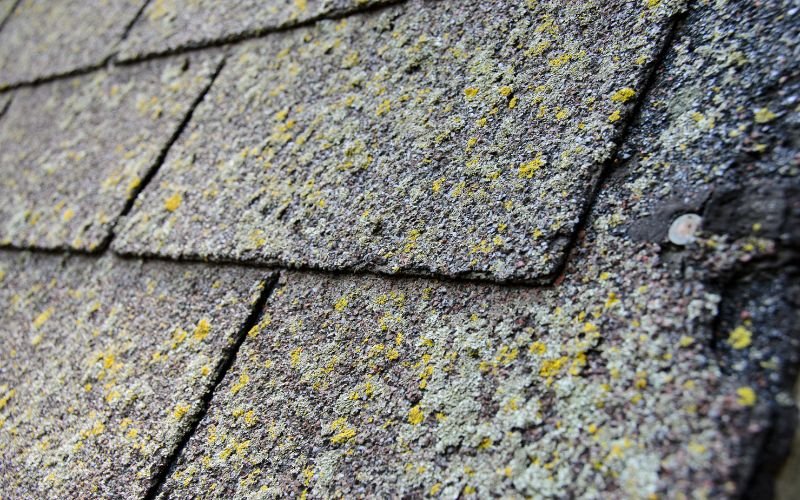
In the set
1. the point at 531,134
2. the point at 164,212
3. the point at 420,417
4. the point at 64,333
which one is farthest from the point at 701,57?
the point at 64,333

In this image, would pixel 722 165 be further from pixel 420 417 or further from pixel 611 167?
pixel 420 417

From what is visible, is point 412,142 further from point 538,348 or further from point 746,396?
point 746,396

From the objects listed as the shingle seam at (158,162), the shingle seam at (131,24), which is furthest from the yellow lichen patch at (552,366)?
the shingle seam at (131,24)

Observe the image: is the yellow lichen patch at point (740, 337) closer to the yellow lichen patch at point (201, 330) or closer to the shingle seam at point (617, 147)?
the shingle seam at point (617, 147)

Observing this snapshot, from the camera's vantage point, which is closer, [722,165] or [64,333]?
[722,165]

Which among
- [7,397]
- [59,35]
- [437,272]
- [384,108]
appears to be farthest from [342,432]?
[59,35]

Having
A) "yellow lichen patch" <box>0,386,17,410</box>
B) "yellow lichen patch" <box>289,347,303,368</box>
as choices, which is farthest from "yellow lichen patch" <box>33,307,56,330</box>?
"yellow lichen patch" <box>289,347,303,368</box>
